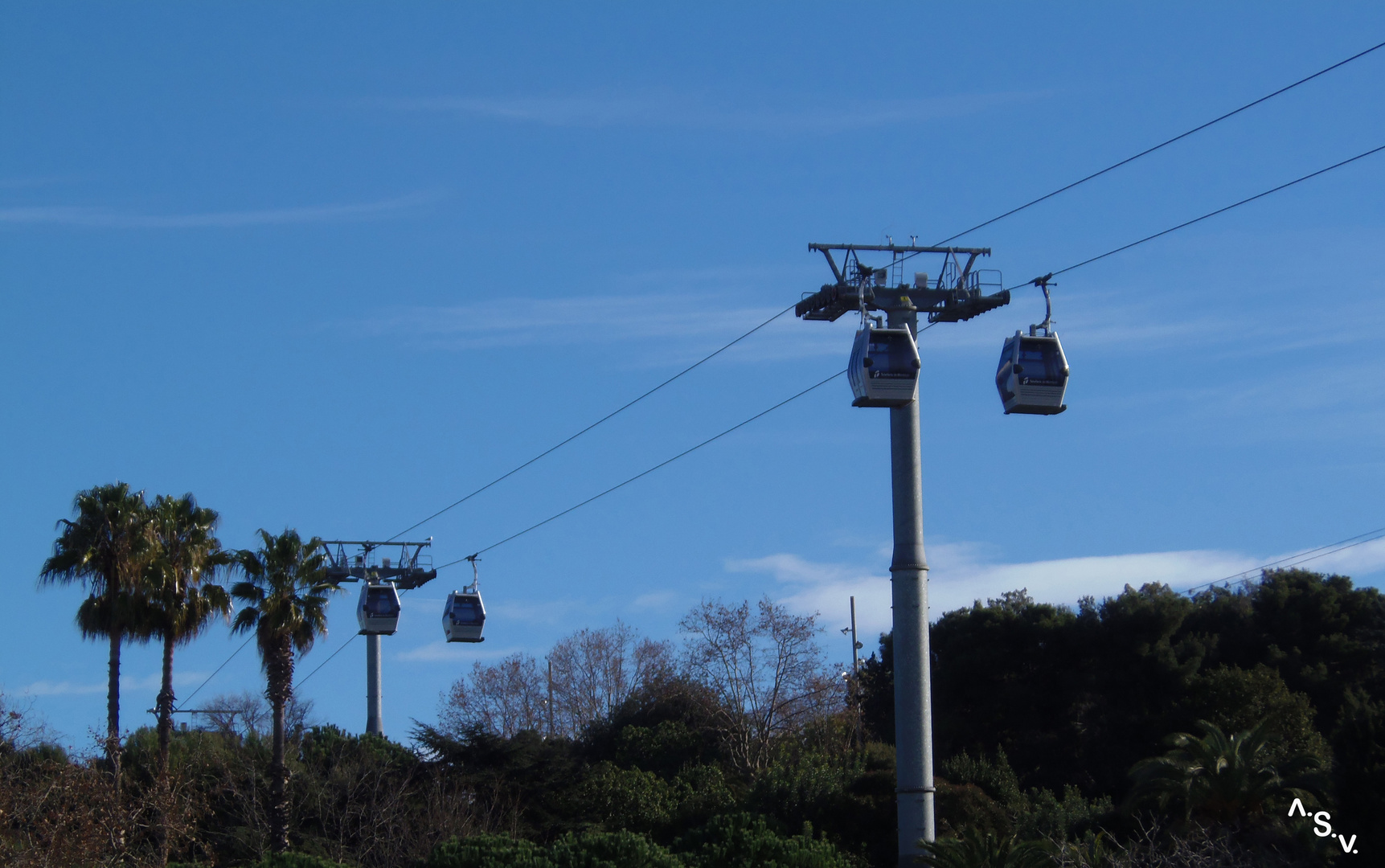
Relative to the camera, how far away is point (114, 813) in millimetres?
29859

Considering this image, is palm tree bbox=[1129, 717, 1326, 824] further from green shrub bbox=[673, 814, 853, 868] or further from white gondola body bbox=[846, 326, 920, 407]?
white gondola body bbox=[846, 326, 920, 407]

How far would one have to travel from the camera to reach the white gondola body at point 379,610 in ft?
172

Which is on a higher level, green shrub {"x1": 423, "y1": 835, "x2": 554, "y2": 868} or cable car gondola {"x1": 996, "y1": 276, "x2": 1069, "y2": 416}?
cable car gondola {"x1": 996, "y1": 276, "x2": 1069, "y2": 416}

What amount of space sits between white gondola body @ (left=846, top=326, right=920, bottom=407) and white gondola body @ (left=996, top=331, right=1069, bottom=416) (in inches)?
66.9

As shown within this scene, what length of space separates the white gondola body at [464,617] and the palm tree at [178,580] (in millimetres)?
7029

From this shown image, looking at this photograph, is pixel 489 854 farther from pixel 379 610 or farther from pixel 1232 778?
pixel 379 610

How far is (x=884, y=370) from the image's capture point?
2708 centimetres

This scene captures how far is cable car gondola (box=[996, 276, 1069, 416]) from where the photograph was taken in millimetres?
26562

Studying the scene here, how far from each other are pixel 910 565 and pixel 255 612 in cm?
1739

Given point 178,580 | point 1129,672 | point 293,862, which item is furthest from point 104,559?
point 1129,672

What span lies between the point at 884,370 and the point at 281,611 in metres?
20.0

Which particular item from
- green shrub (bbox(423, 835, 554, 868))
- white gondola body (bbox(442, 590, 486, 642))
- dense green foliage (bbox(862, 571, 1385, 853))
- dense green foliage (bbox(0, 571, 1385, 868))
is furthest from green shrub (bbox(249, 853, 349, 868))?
dense green foliage (bbox(862, 571, 1385, 853))

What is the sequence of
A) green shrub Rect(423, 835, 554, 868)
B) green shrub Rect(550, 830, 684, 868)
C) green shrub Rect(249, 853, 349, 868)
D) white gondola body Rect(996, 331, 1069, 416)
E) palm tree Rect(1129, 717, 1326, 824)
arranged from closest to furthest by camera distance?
1. white gondola body Rect(996, 331, 1069, 416)
2. palm tree Rect(1129, 717, 1326, 824)
3. green shrub Rect(550, 830, 684, 868)
4. green shrub Rect(423, 835, 554, 868)
5. green shrub Rect(249, 853, 349, 868)

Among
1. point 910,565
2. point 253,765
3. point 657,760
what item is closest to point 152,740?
point 253,765
